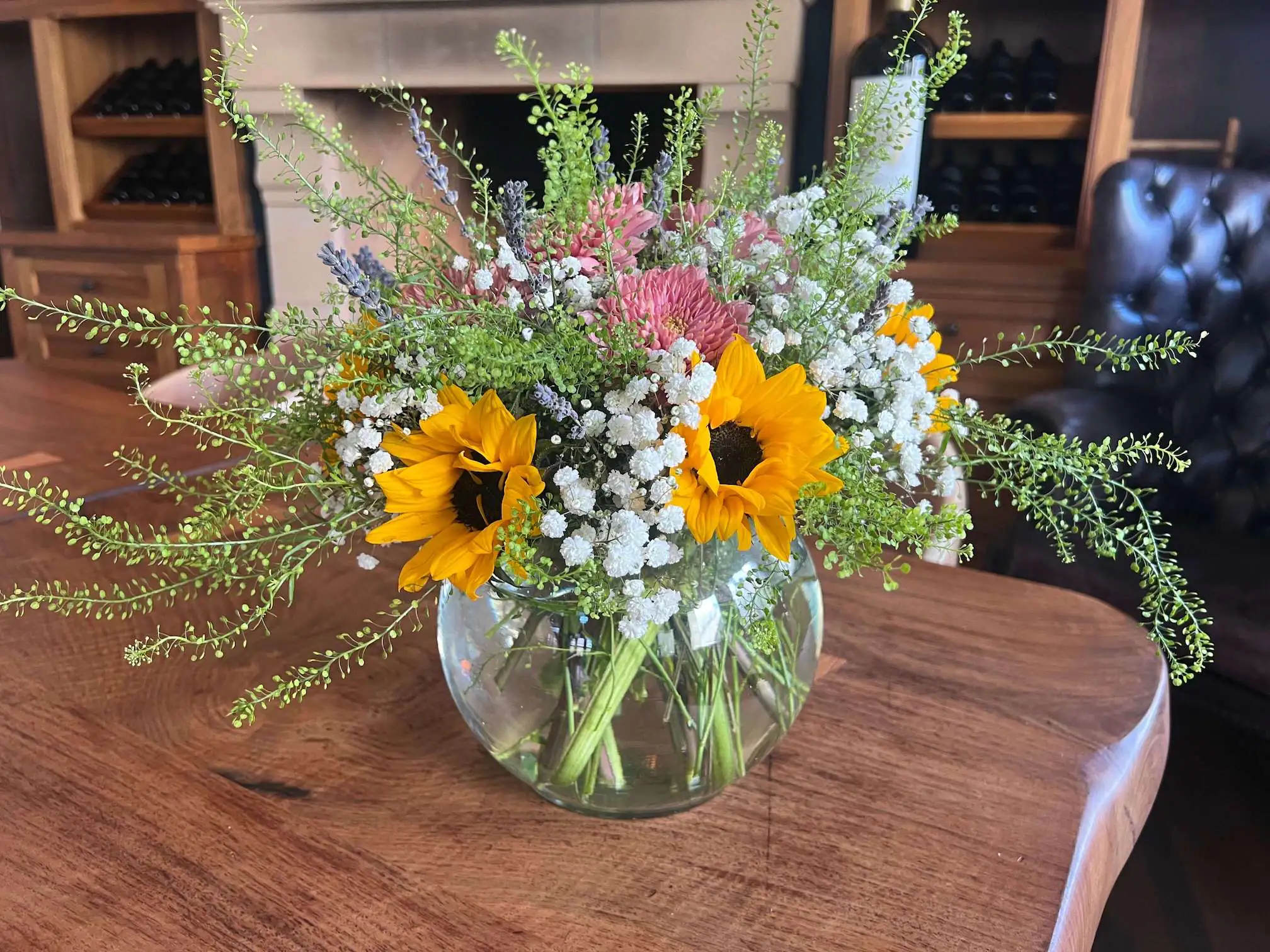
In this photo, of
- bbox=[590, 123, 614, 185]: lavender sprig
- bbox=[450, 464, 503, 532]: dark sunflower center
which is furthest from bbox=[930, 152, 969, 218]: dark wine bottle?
bbox=[450, 464, 503, 532]: dark sunflower center

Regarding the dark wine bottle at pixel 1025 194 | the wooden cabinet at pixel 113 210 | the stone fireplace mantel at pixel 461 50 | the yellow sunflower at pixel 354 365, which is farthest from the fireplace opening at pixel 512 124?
the yellow sunflower at pixel 354 365

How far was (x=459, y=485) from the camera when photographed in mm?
459

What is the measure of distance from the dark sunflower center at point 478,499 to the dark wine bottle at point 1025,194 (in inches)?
90.9

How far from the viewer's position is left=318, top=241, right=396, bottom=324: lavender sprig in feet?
1.39

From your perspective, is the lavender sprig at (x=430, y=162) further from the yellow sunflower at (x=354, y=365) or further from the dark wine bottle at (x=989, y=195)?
the dark wine bottle at (x=989, y=195)

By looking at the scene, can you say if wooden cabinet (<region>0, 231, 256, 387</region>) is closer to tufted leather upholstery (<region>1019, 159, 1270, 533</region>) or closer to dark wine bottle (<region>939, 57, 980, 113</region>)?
dark wine bottle (<region>939, 57, 980, 113</region>)

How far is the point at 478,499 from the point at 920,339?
0.26 metres

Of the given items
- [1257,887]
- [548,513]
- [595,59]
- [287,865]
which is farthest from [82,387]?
[1257,887]

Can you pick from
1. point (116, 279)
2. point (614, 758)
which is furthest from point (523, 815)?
point (116, 279)

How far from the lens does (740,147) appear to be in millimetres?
584

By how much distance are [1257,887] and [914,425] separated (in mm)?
1298

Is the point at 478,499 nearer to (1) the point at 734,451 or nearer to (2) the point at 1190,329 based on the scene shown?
(1) the point at 734,451

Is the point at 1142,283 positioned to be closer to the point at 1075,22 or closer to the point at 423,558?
the point at 1075,22

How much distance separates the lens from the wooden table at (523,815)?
Answer: 1.57 feet
